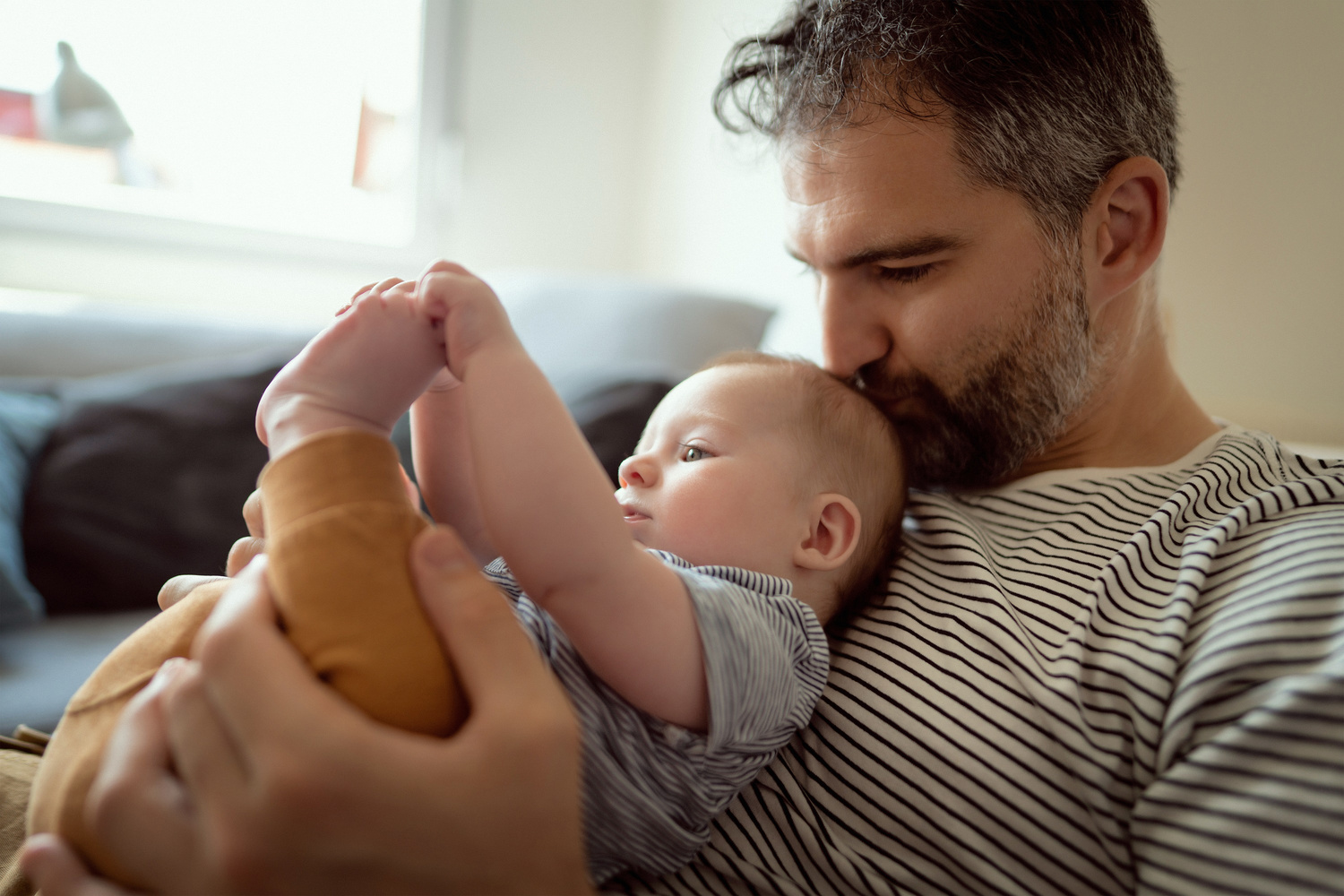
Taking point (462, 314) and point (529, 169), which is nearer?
point (462, 314)

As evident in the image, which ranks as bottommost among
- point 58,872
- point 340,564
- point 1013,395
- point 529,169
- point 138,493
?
point 138,493

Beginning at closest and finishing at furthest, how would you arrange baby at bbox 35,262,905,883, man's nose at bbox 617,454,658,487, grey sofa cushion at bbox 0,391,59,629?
baby at bbox 35,262,905,883 < man's nose at bbox 617,454,658,487 < grey sofa cushion at bbox 0,391,59,629

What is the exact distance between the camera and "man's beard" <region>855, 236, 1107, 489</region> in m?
1.05

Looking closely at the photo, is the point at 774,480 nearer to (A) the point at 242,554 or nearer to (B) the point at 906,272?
(B) the point at 906,272

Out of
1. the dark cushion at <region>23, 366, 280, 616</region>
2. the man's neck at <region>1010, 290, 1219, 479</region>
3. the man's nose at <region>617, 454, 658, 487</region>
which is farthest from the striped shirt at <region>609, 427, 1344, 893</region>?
the dark cushion at <region>23, 366, 280, 616</region>

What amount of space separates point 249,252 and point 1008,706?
288cm

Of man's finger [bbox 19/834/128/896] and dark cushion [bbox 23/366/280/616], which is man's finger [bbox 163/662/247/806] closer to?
man's finger [bbox 19/834/128/896]

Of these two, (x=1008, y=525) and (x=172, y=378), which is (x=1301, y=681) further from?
(x=172, y=378)

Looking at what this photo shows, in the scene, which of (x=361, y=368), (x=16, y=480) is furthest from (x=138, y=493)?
(x=361, y=368)

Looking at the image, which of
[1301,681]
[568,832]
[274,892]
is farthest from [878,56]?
[274,892]

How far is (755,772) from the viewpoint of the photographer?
2.57 feet

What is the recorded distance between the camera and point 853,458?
941mm

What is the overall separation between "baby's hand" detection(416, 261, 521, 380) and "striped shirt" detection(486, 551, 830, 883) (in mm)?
244

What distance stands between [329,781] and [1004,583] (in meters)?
0.66
